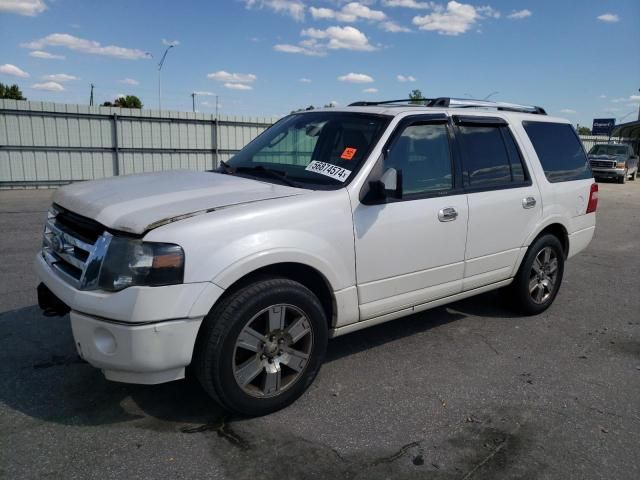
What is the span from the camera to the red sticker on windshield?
3.71m

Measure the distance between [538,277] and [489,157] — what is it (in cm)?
140

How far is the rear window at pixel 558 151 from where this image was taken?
16.6 ft

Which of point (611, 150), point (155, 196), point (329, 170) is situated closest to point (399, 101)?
point (329, 170)

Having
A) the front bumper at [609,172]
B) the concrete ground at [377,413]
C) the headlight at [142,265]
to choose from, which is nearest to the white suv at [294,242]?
the headlight at [142,265]

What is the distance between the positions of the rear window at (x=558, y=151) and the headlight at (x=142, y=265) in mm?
3664

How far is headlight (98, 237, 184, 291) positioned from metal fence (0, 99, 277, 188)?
1405 cm

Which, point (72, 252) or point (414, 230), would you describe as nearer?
point (72, 252)

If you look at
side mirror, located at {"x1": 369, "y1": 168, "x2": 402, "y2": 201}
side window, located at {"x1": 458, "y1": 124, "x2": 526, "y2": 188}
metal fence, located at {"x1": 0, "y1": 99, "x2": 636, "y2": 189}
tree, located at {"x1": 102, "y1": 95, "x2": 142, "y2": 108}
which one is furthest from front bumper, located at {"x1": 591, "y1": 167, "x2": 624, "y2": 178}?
tree, located at {"x1": 102, "y1": 95, "x2": 142, "y2": 108}

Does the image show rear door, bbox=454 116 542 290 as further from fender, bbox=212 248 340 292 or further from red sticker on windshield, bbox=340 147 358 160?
fender, bbox=212 248 340 292

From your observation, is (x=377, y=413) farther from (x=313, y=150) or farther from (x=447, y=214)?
(x=313, y=150)

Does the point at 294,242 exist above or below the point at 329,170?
below

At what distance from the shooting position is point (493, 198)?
4.40 metres

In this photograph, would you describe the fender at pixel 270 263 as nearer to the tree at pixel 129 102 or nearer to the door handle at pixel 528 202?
the door handle at pixel 528 202

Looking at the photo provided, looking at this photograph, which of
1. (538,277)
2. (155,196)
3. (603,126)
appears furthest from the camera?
(603,126)
